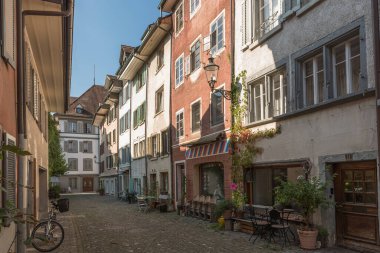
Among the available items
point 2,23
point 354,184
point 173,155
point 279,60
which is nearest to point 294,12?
point 279,60

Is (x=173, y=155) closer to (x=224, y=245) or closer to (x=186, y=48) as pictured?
(x=186, y=48)

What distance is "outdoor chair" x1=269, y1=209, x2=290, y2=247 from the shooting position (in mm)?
10559

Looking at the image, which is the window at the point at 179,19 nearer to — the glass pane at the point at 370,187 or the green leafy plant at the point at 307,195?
the green leafy plant at the point at 307,195

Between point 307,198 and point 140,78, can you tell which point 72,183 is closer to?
point 140,78

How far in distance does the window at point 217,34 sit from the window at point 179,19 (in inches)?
175

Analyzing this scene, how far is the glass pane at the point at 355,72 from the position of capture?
9344mm

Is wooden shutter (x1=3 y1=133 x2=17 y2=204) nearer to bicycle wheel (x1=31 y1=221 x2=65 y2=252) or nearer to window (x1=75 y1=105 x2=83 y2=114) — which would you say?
bicycle wheel (x1=31 y1=221 x2=65 y2=252)

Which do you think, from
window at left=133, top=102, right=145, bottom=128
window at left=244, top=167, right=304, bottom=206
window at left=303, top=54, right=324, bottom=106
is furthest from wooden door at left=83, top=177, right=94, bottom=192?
window at left=303, top=54, right=324, bottom=106

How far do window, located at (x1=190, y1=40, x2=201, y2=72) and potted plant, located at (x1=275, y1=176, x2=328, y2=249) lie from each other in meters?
10.2

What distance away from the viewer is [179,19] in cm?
2217

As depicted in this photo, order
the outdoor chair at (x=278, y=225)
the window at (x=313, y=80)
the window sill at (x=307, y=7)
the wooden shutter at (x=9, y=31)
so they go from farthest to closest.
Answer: the window at (x=313, y=80) < the outdoor chair at (x=278, y=225) < the window sill at (x=307, y=7) < the wooden shutter at (x=9, y=31)

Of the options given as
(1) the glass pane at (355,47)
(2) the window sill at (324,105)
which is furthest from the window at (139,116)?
(1) the glass pane at (355,47)

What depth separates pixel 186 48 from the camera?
67.8 ft

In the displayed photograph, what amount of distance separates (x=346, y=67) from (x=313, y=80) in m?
1.33
